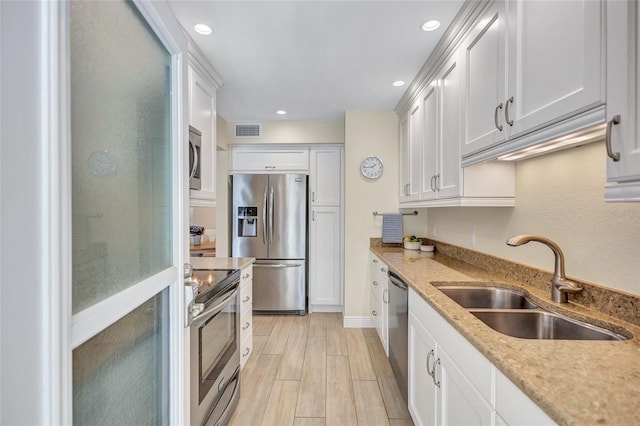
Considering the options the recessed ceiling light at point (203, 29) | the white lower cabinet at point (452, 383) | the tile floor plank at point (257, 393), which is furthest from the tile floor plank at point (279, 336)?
the recessed ceiling light at point (203, 29)

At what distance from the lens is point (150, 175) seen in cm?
85

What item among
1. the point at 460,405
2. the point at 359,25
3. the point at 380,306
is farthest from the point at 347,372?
the point at 359,25

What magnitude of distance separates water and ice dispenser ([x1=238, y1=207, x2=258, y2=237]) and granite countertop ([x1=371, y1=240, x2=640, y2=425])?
2.96m

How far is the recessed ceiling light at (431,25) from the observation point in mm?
1910

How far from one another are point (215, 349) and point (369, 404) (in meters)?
1.17

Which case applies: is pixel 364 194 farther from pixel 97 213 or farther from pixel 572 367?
pixel 97 213

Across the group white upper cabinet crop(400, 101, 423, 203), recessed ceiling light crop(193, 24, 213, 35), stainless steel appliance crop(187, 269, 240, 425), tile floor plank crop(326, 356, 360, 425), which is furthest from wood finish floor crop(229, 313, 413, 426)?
recessed ceiling light crop(193, 24, 213, 35)

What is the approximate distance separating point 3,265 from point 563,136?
4.90 feet

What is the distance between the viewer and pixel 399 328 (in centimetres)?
219

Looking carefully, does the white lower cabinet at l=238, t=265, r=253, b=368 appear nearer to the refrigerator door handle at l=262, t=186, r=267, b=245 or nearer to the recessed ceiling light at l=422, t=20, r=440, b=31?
the refrigerator door handle at l=262, t=186, r=267, b=245

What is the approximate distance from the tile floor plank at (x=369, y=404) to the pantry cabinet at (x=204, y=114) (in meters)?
1.82

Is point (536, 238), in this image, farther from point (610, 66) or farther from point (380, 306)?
point (380, 306)

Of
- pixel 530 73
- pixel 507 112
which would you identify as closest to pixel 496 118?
pixel 507 112

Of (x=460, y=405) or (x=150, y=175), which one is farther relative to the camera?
(x=460, y=405)
